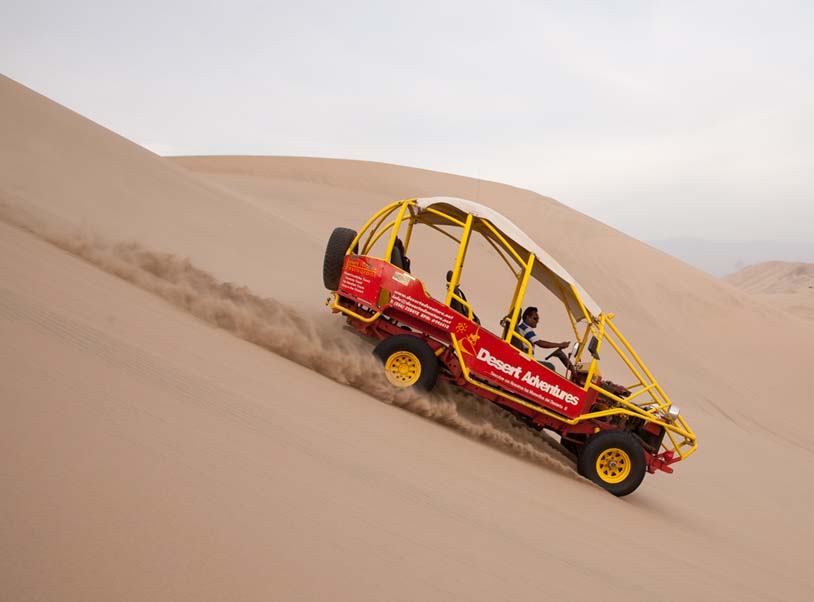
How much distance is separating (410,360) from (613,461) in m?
2.35

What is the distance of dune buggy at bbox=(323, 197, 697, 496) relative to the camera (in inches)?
259

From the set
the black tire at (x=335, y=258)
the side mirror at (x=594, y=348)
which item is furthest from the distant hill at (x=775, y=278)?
the black tire at (x=335, y=258)

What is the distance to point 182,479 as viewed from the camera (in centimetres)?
287

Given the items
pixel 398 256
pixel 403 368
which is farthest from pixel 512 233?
pixel 403 368

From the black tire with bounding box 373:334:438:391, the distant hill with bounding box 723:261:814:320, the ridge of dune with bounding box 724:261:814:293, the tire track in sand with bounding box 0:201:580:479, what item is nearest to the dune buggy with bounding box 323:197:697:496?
the black tire with bounding box 373:334:438:391

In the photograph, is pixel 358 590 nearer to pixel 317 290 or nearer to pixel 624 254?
pixel 317 290

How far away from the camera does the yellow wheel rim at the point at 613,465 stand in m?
6.70

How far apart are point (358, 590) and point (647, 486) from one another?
6.42m

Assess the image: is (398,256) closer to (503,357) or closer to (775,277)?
(503,357)

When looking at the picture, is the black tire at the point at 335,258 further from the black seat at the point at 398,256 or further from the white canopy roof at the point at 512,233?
the white canopy roof at the point at 512,233

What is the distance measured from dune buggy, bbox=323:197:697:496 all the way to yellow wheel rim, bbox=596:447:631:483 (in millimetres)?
10

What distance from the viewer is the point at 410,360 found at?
6586 millimetres

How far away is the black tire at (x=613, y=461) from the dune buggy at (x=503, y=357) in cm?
1

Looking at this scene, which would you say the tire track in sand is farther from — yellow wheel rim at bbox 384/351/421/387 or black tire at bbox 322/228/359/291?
black tire at bbox 322/228/359/291
